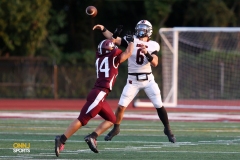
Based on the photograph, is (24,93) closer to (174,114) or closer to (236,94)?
(236,94)

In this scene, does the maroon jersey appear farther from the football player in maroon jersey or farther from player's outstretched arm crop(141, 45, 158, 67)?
player's outstretched arm crop(141, 45, 158, 67)

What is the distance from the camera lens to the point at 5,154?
371 inches

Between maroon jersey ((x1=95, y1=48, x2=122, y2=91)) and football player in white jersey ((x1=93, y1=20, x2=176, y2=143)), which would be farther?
football player in white jersey ((x1=93, y1=20, x2=176, y2=143))

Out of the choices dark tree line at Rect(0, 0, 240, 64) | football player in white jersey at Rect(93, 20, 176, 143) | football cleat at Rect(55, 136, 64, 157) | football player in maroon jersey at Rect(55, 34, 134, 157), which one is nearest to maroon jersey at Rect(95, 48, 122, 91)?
football player in maroon jersey at Rect(55, 34, 134, 157)

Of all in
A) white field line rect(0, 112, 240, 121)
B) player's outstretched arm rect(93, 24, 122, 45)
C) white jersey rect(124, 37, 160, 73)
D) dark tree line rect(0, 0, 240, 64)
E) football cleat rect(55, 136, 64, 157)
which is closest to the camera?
football cleat rect(55, 136, 64, 157)

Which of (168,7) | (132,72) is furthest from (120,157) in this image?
(168,7)

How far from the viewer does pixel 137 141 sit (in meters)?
11.3

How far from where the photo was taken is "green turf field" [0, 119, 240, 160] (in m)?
9.44

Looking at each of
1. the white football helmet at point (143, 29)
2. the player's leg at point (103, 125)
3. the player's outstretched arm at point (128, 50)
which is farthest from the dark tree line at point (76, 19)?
the player's leg at point (103, 125)

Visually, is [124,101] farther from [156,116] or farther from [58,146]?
[156,116]

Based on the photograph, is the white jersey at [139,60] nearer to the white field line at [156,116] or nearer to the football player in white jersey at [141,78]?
the football player in white jersey at [141,78]

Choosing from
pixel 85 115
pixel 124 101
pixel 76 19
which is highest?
pixel 85 115

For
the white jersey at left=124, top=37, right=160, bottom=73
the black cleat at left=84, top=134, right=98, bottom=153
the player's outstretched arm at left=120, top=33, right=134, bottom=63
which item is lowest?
the black cleat at left=84, top=134, right=98, bottom=153

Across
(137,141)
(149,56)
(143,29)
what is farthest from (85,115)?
(143,29)
